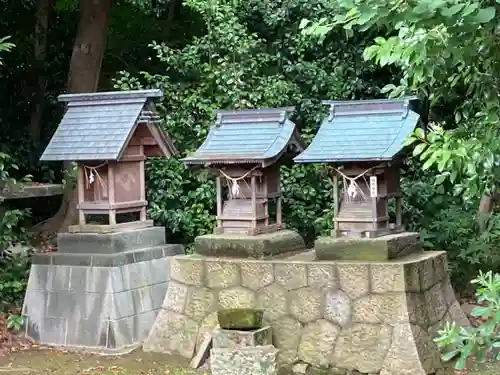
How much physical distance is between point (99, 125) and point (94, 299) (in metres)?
2.01

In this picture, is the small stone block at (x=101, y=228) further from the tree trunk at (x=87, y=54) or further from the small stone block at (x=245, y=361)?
the tree trunk at (x=87, y=54)

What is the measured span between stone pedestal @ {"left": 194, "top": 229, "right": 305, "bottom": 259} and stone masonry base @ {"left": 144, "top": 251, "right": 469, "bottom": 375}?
10cm

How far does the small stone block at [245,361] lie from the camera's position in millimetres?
6246

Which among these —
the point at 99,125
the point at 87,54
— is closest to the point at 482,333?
the point at 99,125

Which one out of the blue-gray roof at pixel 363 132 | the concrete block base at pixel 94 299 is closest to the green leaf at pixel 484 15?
the blue-gray roof at pixel 363 132

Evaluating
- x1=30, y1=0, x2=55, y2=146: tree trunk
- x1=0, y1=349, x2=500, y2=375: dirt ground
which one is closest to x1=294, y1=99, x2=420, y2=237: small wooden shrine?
x1=0, y1=349, x2=500, y2=375: dirt ground

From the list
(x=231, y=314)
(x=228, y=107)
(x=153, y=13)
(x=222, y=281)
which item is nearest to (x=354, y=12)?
(x=231, y=314)

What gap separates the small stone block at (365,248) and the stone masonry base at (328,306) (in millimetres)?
110

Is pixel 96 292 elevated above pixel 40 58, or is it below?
below

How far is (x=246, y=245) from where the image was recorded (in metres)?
7.30

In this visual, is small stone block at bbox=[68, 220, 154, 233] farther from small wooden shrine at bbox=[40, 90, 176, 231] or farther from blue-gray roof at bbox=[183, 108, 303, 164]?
blue-gray roof at bbox=[183, 108, 303, 164]

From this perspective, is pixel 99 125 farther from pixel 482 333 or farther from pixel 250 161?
pixel 482 333

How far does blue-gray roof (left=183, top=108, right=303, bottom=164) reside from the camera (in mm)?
7285

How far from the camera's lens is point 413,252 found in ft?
23.5
